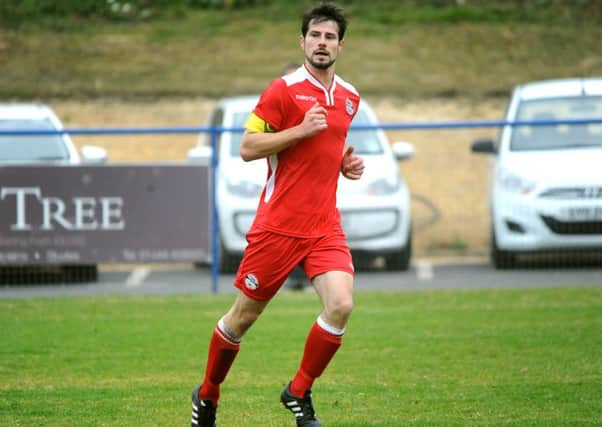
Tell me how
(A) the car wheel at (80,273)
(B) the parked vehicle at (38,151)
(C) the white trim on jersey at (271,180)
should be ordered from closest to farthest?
(C) the white trim on jersey at (271,180) → (B) the parked vehicle at (38,151) → (A) the car wheel at (80,273)

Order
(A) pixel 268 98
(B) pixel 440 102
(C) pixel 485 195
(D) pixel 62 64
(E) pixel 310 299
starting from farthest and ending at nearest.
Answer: (D) pixel 62 64
(B) pixel 440 102
(C) pixel 485 195
(E) pixel 310 299
(A) pixel 268 98

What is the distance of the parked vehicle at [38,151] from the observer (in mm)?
14516

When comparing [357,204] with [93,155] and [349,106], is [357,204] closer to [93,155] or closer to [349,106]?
[93,155]

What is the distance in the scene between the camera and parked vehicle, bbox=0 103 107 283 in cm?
1452

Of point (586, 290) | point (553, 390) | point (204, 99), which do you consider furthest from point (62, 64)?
point (553, 390)

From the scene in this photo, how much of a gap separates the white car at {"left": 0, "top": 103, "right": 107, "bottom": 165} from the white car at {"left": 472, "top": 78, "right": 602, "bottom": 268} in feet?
Answer: 14.8

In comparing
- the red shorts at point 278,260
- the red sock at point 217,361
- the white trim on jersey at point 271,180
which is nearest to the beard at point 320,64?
the white trim on jersey at point 271,180

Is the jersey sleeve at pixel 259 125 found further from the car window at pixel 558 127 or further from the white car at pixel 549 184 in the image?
the car window at pixel 558 127

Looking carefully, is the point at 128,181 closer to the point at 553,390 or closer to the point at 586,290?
the point at 586,290

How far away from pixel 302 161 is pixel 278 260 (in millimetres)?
547

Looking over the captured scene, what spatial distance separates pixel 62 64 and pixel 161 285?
15.0 meters

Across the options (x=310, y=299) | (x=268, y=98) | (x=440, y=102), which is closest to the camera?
(x=268, y=98)

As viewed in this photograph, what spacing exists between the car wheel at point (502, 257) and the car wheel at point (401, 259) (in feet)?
3.14

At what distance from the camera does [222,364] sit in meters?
7.26
